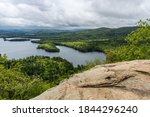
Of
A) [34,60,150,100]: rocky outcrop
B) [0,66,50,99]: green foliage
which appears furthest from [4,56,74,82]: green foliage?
[34,60,150,100]: rocky outcrop

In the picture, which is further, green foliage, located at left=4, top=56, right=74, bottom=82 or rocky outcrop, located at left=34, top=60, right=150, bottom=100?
green foliage, located at left=4, top=56, right=74, bottom=82

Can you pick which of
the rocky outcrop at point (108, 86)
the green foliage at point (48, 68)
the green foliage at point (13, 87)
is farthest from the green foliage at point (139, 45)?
the green foliage at point (48, 68)

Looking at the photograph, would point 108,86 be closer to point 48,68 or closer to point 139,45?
point 139,45

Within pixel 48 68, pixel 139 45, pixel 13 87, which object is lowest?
pixel 48 68

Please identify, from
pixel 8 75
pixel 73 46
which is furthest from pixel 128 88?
pixel 73 46

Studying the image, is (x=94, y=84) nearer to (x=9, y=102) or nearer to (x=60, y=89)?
(x=60, y=89)

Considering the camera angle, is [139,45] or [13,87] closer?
[13,87]

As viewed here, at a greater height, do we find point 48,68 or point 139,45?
point 139,45

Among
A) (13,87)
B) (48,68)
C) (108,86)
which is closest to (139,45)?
(13,87)

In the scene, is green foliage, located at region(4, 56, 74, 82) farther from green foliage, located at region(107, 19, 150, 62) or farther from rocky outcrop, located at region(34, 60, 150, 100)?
rocky outcrop, located at region(34, 60, 150, 100)

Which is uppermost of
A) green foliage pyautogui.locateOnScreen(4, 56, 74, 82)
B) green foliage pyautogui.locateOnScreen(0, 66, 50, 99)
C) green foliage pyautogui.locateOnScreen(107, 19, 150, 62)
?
green foliage pyautogui.locateOnScreen(107, 19, 150, 62)
